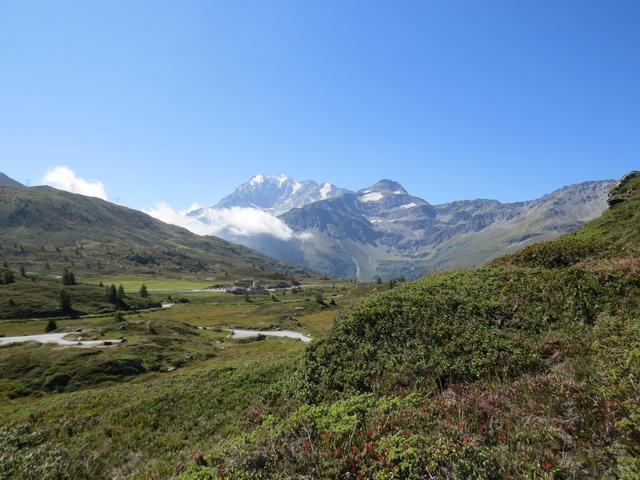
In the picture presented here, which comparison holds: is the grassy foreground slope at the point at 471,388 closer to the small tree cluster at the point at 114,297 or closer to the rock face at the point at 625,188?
the rock face at the point at 625,188

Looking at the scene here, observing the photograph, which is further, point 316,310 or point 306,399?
point 316,310

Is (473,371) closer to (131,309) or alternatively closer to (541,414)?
(541,414)

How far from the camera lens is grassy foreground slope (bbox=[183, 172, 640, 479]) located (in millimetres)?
7863

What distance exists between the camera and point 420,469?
794cm

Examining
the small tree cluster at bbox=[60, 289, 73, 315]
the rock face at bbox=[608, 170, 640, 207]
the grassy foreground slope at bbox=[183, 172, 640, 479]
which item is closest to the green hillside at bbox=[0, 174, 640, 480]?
the grassy foreground slope at bbox=[183, 172, 640, 479]

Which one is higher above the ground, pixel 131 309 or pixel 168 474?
pixel 168 474

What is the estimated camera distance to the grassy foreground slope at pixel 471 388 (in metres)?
7.86

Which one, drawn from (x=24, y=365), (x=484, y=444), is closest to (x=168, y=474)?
(x=484, y=444)

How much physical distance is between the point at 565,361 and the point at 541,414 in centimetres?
385

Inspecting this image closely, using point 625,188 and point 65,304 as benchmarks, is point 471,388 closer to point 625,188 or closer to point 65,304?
point 625,188

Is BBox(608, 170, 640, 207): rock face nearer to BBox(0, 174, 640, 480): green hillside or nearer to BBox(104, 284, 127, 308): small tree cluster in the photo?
BBox(0, 174, 640, 480): green hillside

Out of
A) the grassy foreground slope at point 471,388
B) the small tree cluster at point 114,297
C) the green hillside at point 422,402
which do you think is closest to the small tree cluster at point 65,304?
the small tree cluster at point 114,297

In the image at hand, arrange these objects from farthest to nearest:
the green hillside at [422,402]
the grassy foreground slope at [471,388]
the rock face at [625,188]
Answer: the rock face at [625,188] < the green hillside at [422,402] < the grassy foreground slope at [471,388]

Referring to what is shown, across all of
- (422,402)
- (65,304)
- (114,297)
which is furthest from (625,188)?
(114,297)
